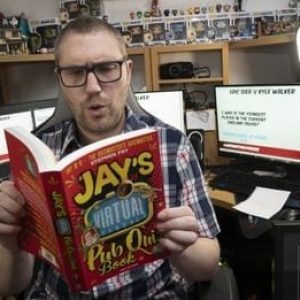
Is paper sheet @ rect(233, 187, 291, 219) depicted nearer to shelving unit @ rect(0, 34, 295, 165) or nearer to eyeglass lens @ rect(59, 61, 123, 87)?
shelving unit @ rect(0, 34, 295, 165)

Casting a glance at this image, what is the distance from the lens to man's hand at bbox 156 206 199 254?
0.77 metres

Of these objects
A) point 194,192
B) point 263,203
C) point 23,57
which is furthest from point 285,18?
point 194,192

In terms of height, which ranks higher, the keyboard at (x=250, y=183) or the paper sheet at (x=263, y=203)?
the keyboard at (x=250, y=183)

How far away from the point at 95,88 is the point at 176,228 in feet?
1.28

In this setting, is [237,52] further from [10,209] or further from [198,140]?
[10,209]

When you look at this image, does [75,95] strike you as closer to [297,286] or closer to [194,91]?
[297,286]

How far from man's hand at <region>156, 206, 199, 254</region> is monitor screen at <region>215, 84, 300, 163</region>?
966mm

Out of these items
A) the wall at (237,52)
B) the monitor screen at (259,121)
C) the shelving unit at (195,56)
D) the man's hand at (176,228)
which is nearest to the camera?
the man's hand at (176,228)

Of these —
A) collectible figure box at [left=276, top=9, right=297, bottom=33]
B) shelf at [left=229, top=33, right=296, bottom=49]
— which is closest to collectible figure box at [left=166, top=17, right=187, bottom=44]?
shelf at [left=229, top=33, right=296, bottom=49]

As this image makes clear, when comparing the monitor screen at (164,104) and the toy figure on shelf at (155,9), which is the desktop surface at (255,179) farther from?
the toy figure on shelf at (155,9)

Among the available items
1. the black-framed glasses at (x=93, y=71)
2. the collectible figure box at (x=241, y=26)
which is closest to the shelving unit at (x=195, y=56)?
the collectible figure box at (x=241, y=26)

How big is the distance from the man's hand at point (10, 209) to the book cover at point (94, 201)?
0.02 m

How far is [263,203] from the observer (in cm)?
145

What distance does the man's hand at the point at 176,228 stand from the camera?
773 millimetres
